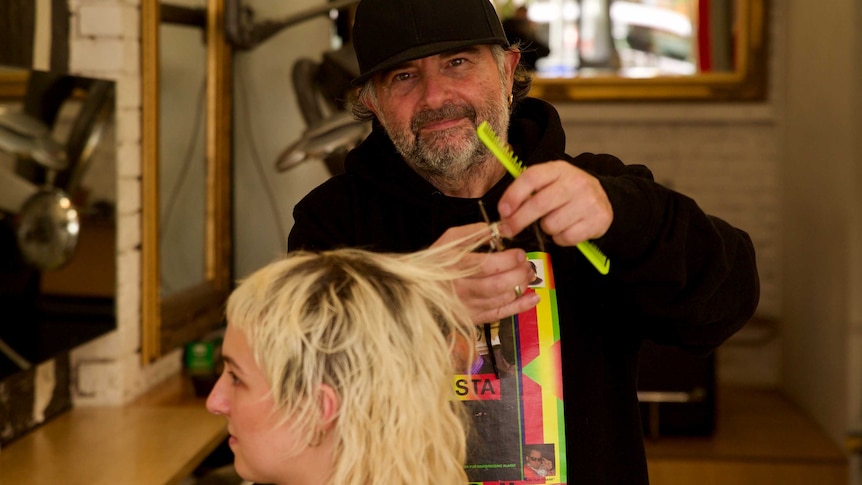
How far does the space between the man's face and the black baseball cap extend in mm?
56

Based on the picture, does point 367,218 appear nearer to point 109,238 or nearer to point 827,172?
point 109,238

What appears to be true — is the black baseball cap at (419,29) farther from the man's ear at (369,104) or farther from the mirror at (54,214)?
the mirror at (54,214)

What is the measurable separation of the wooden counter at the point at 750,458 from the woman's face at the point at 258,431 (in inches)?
91.4

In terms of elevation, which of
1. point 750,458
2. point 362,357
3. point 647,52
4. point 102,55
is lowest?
point 750,458

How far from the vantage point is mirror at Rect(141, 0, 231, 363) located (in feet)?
9.42

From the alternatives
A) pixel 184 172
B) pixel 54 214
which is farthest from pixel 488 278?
pixel 184 172

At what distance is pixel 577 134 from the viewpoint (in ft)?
14.1

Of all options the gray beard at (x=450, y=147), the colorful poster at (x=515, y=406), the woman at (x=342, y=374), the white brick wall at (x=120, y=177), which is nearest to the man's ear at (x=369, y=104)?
the gray beard at (x=450, y=147)

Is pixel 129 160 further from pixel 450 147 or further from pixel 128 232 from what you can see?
pixel 450 147

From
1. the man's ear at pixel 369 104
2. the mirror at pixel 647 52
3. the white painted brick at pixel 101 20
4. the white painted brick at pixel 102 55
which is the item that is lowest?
the man's ear at pixel 369 104

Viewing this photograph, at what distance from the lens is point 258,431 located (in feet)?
4.17

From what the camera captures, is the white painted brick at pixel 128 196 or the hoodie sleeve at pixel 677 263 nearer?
the hoodie sleeve at pixel 677 263

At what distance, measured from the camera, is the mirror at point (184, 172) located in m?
2.87

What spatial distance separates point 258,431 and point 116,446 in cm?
125
